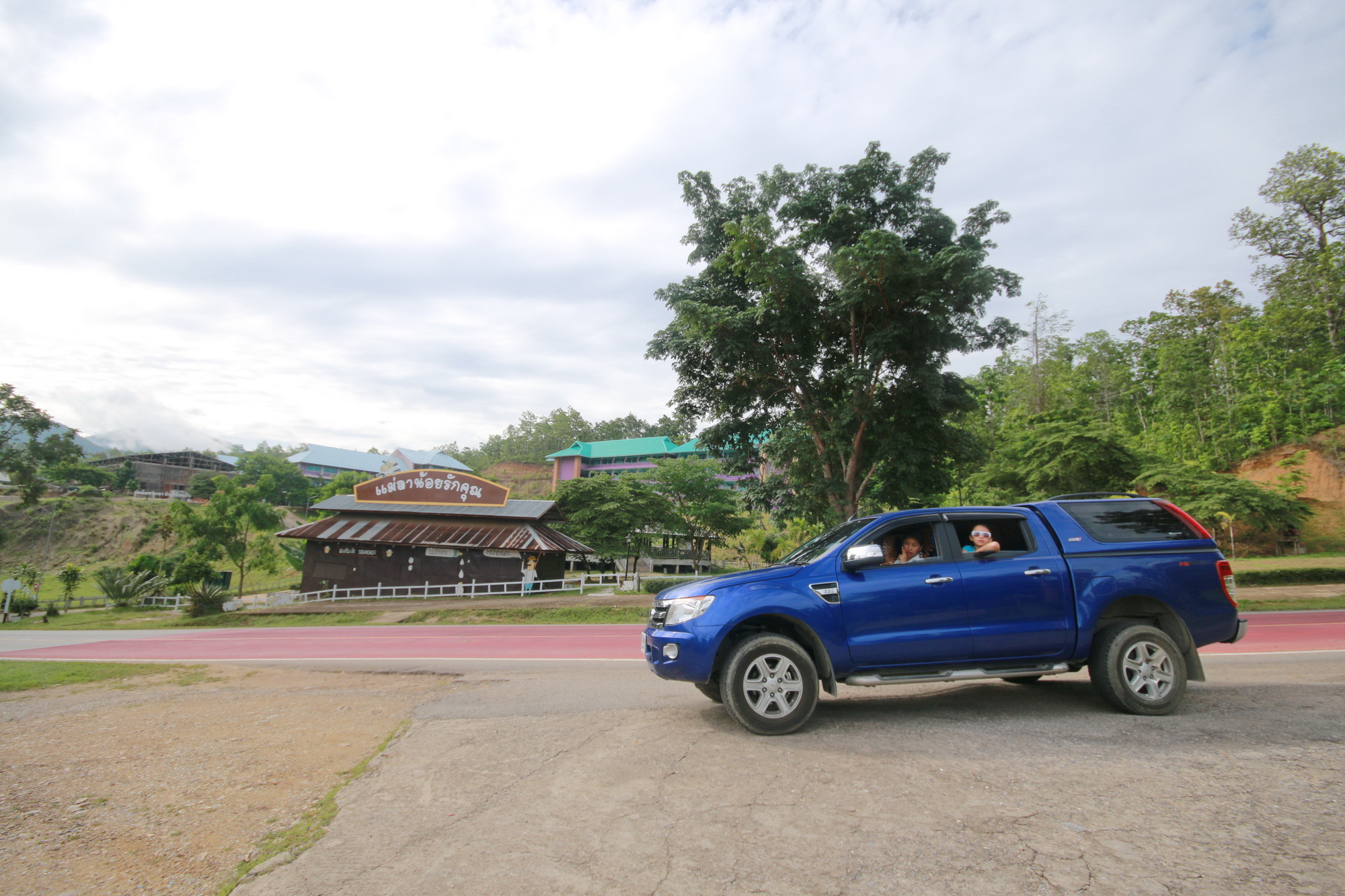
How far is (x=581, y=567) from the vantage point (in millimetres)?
44281

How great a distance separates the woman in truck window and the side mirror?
86 cm

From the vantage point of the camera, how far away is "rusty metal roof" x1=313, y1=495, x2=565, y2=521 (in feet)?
109

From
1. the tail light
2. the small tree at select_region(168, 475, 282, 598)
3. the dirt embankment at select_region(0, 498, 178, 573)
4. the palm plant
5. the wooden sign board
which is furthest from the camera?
the dirt embankment at select_region(0, 498, 178, 573)

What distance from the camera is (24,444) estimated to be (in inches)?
1916

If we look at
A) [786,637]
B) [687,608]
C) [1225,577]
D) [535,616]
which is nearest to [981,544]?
[786,637]

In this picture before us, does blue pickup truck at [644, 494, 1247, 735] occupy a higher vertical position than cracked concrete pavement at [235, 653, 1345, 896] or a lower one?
higher

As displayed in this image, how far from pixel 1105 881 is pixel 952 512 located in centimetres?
326

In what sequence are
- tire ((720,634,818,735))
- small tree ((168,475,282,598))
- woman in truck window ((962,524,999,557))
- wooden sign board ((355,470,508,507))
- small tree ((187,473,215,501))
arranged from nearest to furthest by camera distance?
1. tire ((720,634,818,735))
2. woman in truck window ((962,524,999,557))
3. wooden sign board ((355,470,508,507))
4. small tree ((168,475,282,598))
5. small tree ((187,473,215,501))

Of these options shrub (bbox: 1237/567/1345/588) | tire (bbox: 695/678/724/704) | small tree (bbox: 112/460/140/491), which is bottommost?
shrub (bbox: 1237/567/1345/588)

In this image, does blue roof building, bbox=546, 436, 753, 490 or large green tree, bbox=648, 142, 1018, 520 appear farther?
blue roof building, bbox=546, 436, 753, 490

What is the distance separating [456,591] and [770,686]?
94.9ft

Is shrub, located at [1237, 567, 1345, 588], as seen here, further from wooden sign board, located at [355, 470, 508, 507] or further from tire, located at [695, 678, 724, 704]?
wooden sign board, located at [355, 470, 508, 507]

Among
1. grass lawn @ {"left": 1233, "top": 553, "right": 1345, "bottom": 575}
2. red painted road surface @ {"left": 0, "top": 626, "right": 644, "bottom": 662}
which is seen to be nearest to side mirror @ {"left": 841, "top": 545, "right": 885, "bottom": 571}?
red painted road surface @ {"left": 0, "top": 626, "right": 644, "bottom": 662}

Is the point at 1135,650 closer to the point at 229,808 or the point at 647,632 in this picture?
the point at 647,632
